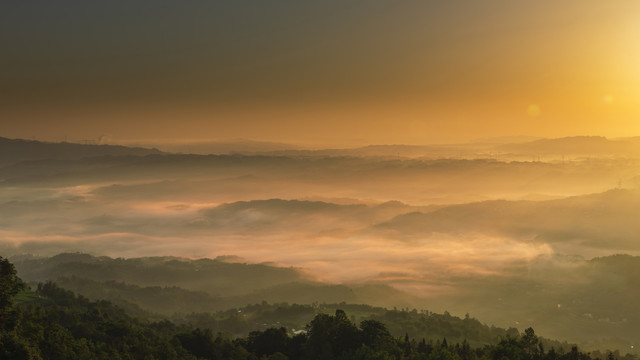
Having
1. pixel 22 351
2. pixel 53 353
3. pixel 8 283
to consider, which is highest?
pixel 8 283

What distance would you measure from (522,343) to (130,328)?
322ft

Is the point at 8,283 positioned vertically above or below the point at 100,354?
above

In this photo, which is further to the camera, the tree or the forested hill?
the forested hill

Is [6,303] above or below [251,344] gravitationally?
above

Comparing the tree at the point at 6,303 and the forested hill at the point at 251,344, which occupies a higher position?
the tree at the point at 6,303

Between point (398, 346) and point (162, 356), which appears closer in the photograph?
point (162, 356)

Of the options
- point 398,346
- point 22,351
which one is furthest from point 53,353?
point 398,346

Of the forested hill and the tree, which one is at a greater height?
the tree

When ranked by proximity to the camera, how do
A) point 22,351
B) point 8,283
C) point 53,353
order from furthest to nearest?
1. point 53,353
2. point 8,283
3. point 22,351

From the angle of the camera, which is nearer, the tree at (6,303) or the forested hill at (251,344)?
the tree at (6,303)

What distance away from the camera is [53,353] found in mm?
97500

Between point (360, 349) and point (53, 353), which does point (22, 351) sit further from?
point (360, 349)

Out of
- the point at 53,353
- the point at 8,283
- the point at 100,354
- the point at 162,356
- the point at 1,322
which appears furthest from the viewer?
the point at 162,356

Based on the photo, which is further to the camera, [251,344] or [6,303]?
[251,344]
